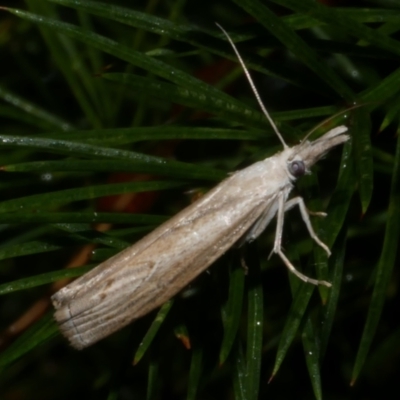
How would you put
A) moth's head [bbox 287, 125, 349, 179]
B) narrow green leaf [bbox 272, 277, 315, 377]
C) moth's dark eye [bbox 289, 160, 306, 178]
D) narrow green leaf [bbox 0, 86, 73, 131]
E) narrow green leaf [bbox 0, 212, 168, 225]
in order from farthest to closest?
narrow green leaf [bbox 0, 86, 73, 131] → moth's dark eye [bbox 289, 160, 306, 178] → moth's head [bbox 287, 125, 349, 179] → narrow green leaf [bbox 272, 277, 315, 377] → narrow green leaf [bbox 0, 212, 168, 225]

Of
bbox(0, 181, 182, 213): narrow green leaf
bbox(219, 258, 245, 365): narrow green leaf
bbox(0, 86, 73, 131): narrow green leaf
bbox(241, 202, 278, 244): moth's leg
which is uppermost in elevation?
bbox(0, 86, 73, 131): narrow green leaf

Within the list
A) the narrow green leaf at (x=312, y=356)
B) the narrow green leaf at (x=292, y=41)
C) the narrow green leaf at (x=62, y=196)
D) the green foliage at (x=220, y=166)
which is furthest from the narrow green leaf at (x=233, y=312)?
the narrow green leaf at (x=292, y=41)

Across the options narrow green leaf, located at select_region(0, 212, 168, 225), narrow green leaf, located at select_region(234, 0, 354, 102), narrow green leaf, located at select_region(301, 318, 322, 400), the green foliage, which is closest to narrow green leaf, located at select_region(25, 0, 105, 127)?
the green foliage

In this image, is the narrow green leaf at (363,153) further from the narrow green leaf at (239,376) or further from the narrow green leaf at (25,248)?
the narrow green leaf at (25,248)

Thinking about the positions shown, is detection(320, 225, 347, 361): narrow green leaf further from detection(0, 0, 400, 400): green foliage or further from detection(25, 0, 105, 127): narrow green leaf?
detection(25, 0, 105, 127): narrow green leaf

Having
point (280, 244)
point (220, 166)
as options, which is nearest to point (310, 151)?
point (280, 244)

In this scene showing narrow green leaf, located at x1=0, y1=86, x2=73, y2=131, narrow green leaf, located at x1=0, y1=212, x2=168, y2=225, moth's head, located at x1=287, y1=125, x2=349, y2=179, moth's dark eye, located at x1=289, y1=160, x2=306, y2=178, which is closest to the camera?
narrow green leaf, located at x1=0, y1=212, x2=168, y2=225

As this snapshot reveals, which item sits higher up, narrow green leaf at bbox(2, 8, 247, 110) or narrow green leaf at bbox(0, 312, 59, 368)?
narrow green leaf at bbox(2, 8, 247, 110)

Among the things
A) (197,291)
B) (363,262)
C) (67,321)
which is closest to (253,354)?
(197,291)
